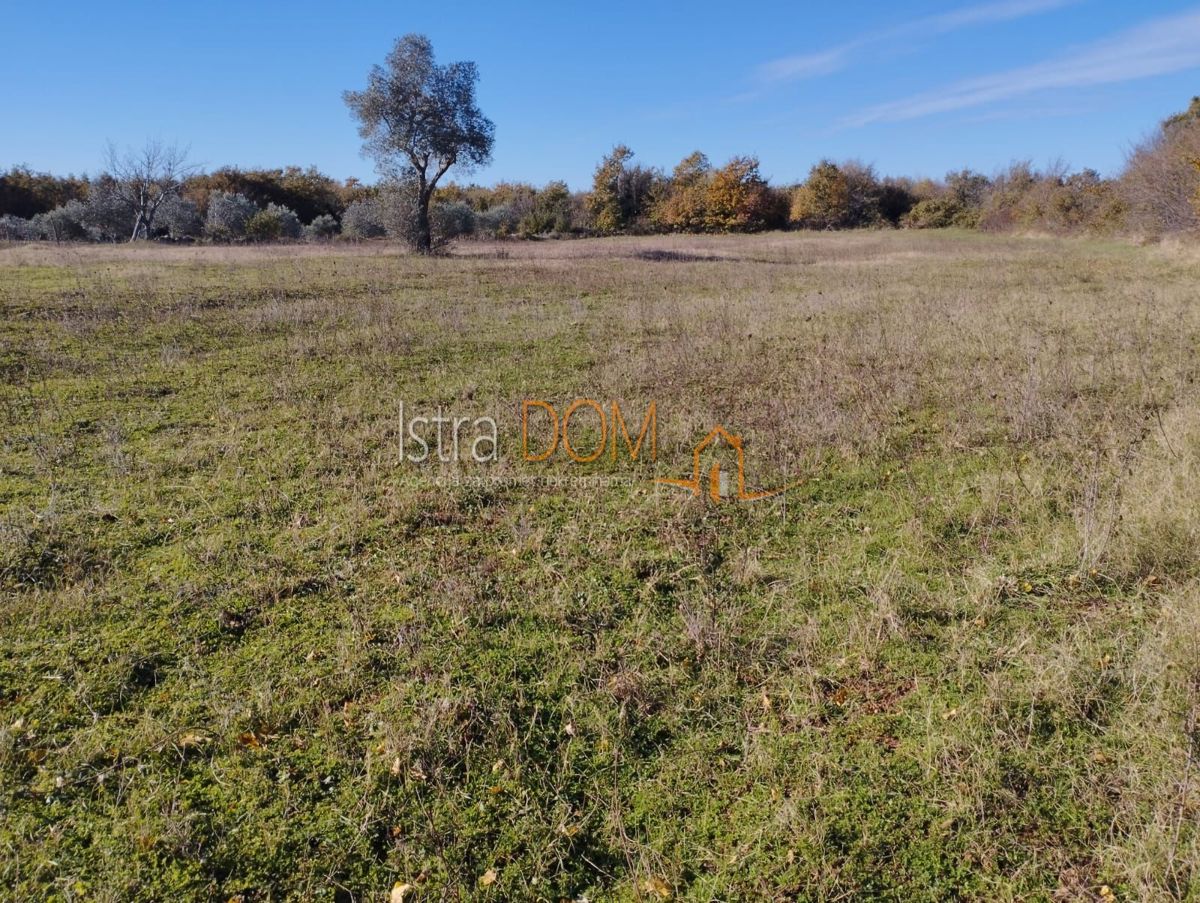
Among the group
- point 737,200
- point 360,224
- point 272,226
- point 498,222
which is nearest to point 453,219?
point 360,224

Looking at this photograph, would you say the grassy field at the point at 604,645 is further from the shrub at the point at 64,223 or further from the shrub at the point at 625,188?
the shrub at the point at 625,188

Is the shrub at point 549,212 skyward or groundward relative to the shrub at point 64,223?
skyward

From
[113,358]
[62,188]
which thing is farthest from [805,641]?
[62,188]

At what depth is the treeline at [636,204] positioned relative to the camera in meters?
33.7

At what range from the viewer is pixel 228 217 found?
123ft

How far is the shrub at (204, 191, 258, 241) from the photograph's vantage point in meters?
36.4

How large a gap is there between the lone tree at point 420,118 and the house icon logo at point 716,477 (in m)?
24.9

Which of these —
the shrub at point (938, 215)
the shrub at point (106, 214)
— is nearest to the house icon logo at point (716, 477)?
the shrub at point (106, 214)

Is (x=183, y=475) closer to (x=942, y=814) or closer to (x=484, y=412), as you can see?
(x=484, y=412)

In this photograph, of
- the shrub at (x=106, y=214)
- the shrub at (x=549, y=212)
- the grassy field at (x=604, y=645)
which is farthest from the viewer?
the shrub at (x=549, y=212)

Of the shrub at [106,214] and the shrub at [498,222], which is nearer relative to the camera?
the shrub at [106,214]

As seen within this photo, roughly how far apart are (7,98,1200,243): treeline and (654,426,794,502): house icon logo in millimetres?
25982

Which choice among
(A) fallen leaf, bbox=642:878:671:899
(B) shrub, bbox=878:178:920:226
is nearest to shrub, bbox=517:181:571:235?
(B) shrub, bbox=878:178:920:226

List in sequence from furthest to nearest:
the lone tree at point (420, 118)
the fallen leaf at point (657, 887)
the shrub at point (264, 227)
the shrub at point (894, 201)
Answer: the shrub at point (894, 201) < the shrub at point (264, 227) < the lone tree at point (420, 118) < the fallen leaf at point (657, 887)
